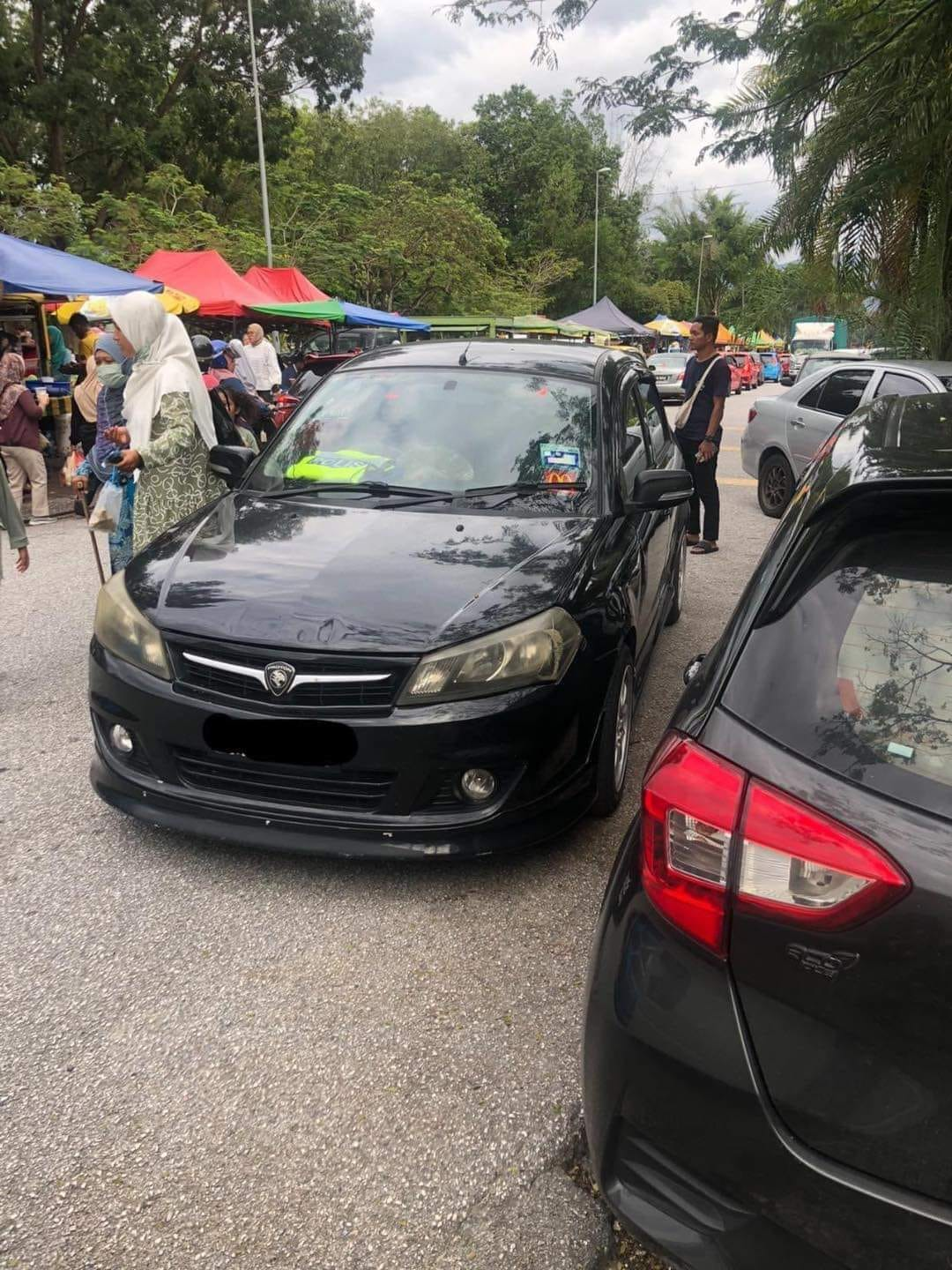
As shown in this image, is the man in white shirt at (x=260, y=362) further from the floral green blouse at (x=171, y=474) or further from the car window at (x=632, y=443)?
the car window at (x=632, y=443)

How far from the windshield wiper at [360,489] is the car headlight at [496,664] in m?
1.08

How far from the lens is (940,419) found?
212cm

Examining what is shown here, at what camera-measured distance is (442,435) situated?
13.5ft

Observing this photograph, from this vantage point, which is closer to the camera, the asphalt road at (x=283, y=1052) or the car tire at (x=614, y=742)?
the asphalt road at (x=283, y=1052)

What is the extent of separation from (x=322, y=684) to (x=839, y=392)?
8.08 m

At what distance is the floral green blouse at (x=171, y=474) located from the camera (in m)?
4.58

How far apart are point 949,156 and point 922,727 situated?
A: 26.8 ft

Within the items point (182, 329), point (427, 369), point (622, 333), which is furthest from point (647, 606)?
point (622, 333)

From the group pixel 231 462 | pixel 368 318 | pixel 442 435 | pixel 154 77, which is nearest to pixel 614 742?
pixel 442 435

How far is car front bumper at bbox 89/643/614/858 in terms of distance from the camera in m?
2.82

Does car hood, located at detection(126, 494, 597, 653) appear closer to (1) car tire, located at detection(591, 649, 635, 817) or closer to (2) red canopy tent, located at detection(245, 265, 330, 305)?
(1) car tire, located at detection(591, 649, 635, 817)

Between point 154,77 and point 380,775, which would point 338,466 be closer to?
point 380,775

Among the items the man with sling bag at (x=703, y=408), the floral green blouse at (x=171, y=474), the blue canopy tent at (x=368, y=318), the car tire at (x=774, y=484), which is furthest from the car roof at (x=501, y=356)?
the blue canopy tent at (x=368, y=318)

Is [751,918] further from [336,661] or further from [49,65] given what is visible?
[49,65]
